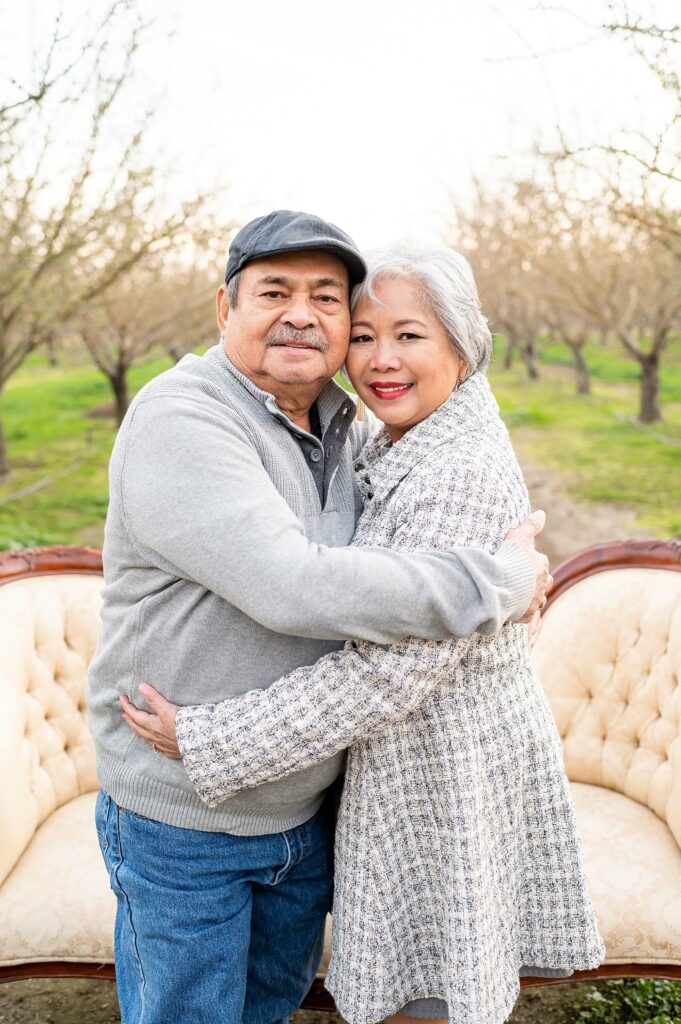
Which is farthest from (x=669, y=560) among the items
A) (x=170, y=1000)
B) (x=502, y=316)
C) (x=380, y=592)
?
(x=502, y=316)

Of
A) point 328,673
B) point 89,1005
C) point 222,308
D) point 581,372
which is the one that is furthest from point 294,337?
point 581,372

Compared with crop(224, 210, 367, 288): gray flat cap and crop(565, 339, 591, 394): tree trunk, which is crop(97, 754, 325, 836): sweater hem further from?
crop(565, 339, 591, 394): tree trunk

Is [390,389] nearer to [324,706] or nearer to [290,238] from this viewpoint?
[290,238]

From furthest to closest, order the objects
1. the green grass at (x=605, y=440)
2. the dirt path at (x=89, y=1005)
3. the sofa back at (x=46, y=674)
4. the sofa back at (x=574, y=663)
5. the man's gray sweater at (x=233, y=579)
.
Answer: the green grass at (x=605, y=440) < the dirt path at (x=89, y=1005) < the sofa back at (x=574, y=663) < the sofa back at (x=46, y=674) < the man's gray sweater at (x=233, y=579)

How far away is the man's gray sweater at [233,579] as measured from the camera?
145cm

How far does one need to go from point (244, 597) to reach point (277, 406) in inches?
20.4

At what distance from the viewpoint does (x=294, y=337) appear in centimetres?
180

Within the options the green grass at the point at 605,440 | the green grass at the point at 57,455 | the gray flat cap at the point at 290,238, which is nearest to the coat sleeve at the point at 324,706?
the gray flat cap at the point at 290,238

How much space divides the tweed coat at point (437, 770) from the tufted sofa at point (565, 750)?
0.46 meters

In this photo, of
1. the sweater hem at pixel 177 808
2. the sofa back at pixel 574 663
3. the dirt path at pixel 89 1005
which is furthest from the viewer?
the dirt path at pixel 89 1005

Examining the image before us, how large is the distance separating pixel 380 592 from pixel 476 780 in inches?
20.6

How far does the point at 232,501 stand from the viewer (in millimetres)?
1473

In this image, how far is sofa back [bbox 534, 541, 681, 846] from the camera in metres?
2.66

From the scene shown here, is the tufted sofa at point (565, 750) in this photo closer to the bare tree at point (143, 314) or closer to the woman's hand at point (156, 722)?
the woman's hand at point (156, 722)
